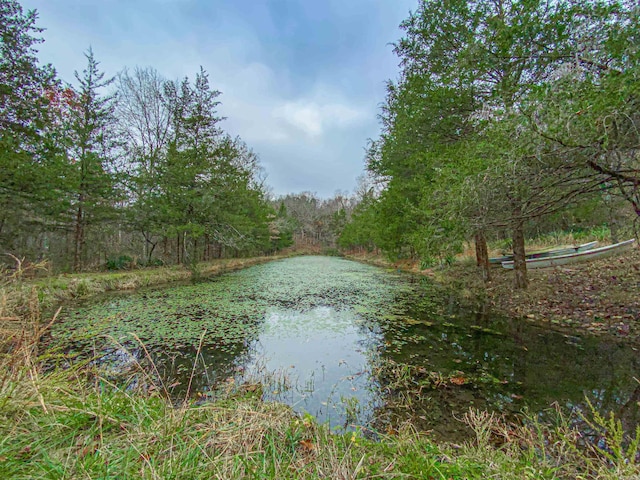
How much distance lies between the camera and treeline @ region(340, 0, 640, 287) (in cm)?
343

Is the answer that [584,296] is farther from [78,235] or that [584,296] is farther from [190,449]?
[78,235]

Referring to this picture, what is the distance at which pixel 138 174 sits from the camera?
1246 cm

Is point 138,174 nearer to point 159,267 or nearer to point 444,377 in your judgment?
point 159,267

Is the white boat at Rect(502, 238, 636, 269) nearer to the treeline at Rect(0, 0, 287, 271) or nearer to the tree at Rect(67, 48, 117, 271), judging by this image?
the treeline at Rect(0, 0, 287, 271)

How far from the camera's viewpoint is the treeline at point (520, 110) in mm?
3430

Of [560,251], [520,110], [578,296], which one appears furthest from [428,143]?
Answer: [560,251]

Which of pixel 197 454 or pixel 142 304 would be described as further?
pixel 142 304

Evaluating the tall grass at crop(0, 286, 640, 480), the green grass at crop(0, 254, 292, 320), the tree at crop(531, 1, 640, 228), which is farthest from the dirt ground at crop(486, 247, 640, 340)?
the green grass at crop(0, 254, 292, 320)

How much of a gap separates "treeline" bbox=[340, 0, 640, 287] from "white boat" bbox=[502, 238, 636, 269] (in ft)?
10.3

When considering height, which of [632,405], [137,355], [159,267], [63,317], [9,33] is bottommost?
[632,405]

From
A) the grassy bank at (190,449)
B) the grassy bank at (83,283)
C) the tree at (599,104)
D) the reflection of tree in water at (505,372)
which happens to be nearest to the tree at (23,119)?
the grassy bank at (83,283)

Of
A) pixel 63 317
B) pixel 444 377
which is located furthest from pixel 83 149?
pixel 444 377

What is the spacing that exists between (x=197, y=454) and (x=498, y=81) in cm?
904

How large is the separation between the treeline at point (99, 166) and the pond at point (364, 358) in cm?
495
